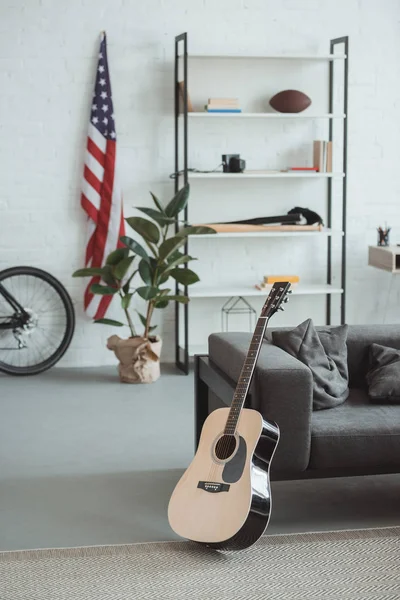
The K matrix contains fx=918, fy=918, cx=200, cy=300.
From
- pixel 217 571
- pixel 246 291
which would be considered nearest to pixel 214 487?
pixel 217 571

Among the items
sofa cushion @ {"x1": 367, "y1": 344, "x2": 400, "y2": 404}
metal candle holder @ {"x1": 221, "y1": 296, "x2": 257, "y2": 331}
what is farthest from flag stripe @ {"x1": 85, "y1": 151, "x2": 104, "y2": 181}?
sofa cushion @ {"x1": 367, "y1": 344, "x2": 400, "y2": 404}

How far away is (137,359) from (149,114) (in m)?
1.68

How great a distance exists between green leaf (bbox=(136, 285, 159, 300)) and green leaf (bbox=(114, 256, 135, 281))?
17 centimetres

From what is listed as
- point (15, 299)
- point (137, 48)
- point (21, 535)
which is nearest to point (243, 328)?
point (15, 299)

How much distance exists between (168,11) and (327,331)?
3.07m

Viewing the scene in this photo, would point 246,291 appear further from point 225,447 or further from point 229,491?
point 229,491

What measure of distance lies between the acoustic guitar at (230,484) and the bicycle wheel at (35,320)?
296cm

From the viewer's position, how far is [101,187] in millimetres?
6102

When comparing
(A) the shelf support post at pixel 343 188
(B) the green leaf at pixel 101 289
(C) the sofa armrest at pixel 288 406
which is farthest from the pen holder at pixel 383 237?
(C) the sofa armrest at pixel 288 406

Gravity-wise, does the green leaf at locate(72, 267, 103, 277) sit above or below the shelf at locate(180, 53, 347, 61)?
below

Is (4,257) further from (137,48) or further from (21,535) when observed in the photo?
(21,535)

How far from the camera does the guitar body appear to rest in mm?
2979

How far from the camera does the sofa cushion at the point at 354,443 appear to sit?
3.29m

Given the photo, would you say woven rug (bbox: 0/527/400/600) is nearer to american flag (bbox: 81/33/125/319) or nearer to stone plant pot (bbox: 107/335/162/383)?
stone plant pot (bbox: 107/335/162/383)
